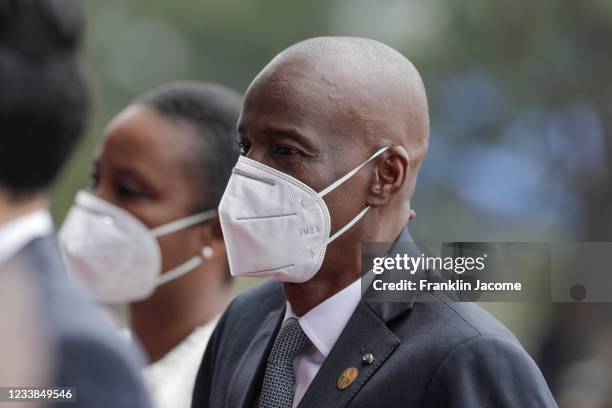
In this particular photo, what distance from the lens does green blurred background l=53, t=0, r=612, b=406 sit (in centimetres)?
1121

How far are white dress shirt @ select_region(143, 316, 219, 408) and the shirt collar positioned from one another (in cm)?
103

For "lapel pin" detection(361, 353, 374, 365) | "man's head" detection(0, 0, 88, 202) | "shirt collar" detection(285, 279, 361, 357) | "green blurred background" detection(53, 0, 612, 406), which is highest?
"green blurred background" detection(53, 0, 612, 406)

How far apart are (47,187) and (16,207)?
63 millimetres

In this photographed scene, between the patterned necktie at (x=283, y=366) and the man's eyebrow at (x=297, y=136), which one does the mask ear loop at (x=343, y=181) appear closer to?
the man's eyebrow at (x=297, y=136)

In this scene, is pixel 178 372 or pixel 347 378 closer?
pixel 347 378

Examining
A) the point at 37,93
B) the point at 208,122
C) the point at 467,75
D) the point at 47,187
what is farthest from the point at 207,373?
the point at 467,75

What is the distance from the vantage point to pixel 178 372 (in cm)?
421

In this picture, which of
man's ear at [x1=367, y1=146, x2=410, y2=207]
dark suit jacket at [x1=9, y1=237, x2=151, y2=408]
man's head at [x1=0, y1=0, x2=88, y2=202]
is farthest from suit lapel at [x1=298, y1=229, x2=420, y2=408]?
man's head at [x1=0, y1=0, x2=88, y2=202]

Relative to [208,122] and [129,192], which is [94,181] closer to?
[129,192]

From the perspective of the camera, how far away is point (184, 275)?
14.5ft

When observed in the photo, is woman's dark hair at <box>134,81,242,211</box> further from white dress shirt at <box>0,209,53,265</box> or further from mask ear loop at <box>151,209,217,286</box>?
white dress shirt at <box>0,209,53,265</box>

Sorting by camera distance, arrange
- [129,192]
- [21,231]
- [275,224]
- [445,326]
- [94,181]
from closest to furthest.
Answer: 1. [21,231]
2. [445,326]
3. [275,224]
4. [129,192]
5. [94,181]

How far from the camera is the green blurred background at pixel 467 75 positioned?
36.8 ft

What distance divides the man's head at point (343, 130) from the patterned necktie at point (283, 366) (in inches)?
8.2
